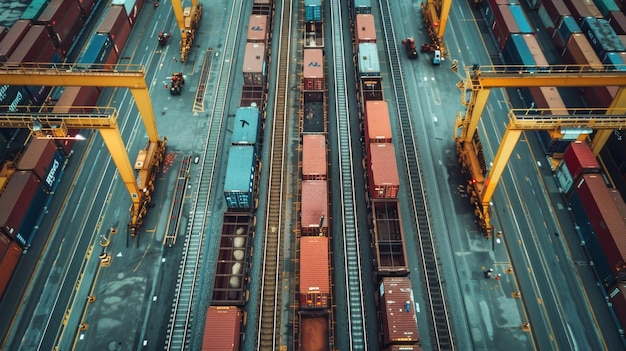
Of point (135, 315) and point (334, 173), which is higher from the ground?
point (334, 173)

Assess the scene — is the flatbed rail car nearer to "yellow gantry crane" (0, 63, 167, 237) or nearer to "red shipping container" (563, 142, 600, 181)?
"yellow gantry crane" (0, 63, 167, 237)

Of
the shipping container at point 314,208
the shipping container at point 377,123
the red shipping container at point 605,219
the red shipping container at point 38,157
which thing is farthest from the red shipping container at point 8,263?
the red shipping container at point 605,219

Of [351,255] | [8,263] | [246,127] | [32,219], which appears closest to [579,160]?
[351,255]

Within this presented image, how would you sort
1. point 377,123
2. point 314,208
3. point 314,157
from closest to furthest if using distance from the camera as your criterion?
1. point 314,208
2. point 314,157
3. point 377,123

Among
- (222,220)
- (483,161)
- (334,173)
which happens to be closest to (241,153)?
(222,220)

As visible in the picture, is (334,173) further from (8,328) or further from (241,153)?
(8,328)

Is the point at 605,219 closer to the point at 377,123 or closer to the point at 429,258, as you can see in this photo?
the point at 429,258
